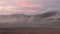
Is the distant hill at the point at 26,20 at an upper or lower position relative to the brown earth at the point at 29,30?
upper

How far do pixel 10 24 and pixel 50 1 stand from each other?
308 mm

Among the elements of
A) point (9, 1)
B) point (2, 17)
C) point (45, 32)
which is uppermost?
point (9, 1)

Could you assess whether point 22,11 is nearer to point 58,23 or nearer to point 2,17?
point 2,17

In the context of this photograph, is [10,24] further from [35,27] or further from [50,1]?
[50,1]

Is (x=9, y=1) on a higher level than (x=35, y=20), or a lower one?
higher

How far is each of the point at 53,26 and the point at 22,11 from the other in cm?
21

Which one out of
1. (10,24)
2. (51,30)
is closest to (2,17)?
(10,24)

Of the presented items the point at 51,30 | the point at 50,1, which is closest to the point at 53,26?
the point at 51,30

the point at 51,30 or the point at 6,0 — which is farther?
the point at 6,0

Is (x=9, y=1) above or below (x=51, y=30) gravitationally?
above

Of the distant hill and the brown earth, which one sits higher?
the distant hill

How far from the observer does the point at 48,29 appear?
0.83m

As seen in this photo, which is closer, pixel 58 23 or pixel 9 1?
pixel 58 23

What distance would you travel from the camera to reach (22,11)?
0.89 m
